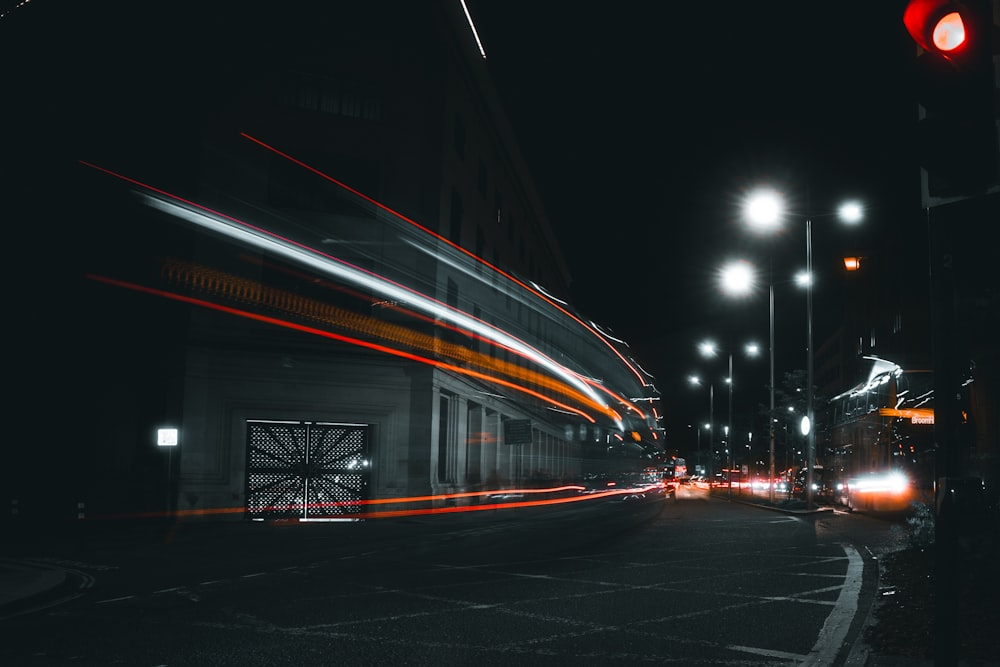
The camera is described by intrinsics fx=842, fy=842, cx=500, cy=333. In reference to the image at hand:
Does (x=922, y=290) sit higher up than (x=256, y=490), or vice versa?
(x=922, y=290)

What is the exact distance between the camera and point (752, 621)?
355 inches

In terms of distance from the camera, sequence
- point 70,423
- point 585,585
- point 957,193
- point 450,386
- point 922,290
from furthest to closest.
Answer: point 450,386
point 922,290
point 70,423
point 585,585
point 957,193

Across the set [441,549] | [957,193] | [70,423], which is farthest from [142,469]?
[957,193]

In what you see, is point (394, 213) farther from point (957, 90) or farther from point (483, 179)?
point (957, 90)

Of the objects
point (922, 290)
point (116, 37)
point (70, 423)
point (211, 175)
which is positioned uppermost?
point (116, 37)

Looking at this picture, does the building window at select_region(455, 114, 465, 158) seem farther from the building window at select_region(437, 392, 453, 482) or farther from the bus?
the bus

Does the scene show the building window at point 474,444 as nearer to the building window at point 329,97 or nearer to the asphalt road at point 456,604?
the building window at point 329,97

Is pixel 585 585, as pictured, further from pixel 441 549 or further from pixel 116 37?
pixel 116 37

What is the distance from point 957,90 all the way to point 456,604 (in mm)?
7876

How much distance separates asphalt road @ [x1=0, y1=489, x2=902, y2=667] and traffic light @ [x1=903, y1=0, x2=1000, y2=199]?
4497 mm

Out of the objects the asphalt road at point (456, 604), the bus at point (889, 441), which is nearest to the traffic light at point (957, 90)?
the asphalt road at point (456, 604)

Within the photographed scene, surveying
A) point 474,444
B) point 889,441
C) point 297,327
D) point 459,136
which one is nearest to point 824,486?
point 889,441

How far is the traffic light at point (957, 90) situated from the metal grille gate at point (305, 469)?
24895mm

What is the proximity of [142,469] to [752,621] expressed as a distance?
21053mm
